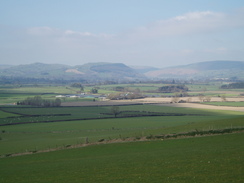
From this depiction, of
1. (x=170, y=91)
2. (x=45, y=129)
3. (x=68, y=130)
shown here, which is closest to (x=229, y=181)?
(x=68, y=130)

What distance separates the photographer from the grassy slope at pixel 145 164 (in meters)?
16.9

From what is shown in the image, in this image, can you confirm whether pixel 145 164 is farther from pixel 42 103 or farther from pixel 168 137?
pixel 42 103

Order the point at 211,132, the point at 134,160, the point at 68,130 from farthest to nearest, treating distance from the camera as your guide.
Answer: the point at 68,130
the point at 211,132
the point at 134,160

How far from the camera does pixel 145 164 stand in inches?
822

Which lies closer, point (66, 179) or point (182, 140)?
point (66, 179)

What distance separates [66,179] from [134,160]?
5888 millimetres

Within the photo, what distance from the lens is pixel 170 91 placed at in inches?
6845

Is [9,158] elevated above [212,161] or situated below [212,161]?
below

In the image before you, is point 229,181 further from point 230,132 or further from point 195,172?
point 230,132

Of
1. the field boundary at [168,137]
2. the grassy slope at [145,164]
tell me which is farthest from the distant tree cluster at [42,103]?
the grassy slope at [145,164]

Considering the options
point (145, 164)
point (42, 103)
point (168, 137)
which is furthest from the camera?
point (42, 103)

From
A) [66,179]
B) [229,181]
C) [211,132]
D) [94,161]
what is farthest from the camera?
[211,132]

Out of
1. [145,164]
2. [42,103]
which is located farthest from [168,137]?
[42,103]

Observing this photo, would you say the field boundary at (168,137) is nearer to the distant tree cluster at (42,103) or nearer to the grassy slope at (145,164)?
the grassy slope at (145,164)
